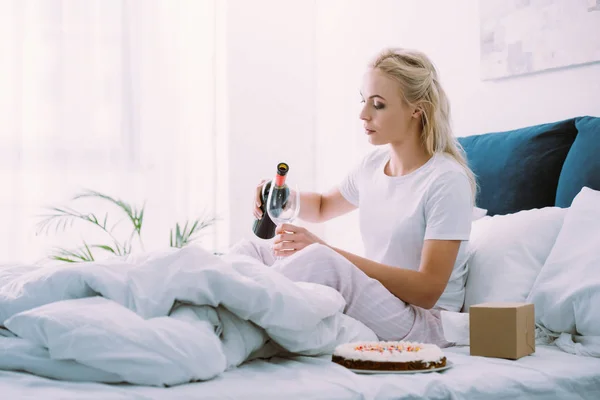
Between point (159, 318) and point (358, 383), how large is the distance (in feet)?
1.24

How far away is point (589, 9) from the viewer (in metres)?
2.70

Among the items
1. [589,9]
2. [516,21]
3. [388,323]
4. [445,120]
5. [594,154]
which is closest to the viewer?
[388,323]

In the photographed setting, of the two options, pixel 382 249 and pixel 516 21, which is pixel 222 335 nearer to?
pixel 382 249

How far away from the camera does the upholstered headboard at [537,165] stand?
91.8 inches

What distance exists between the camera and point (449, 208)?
2.19m

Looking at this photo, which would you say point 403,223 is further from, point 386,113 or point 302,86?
point 302,86

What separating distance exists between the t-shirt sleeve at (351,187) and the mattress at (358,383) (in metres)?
1.08

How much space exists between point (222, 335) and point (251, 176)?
10.4ft

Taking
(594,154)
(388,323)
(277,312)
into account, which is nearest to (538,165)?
(594,154)

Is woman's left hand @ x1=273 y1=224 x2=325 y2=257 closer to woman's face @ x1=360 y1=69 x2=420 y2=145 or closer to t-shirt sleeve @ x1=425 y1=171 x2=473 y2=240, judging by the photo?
t-shirt sleeve @ x1=425 y1=171 x2=473 y2=240

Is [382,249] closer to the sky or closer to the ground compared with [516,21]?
closer to the ground

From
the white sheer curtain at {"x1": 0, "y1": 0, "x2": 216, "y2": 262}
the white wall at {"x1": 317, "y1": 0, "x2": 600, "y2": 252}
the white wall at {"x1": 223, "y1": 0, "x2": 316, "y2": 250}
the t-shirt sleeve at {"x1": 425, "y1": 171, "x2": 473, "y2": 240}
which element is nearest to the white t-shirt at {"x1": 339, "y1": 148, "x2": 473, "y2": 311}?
the t-shirt sleeve at {"x1": 425, "y1": 171, "x2": 473, "y2": 240}

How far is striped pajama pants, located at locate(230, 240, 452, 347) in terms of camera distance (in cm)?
190

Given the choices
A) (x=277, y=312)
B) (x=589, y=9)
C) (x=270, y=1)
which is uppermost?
(x=270, y=1)
